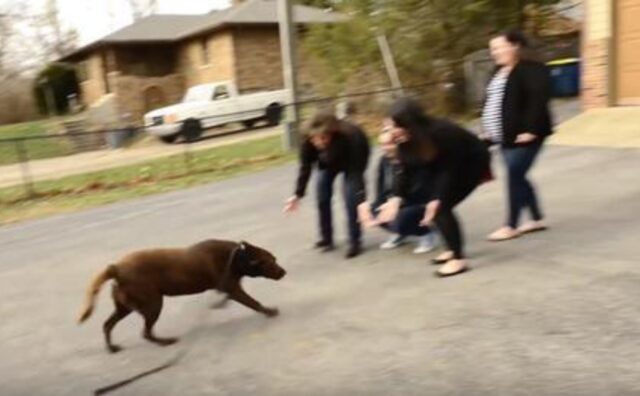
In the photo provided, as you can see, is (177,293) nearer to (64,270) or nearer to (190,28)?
(64,270)

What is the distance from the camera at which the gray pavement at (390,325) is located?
372cm

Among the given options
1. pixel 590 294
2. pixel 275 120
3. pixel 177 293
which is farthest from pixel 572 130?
pixel 275 120

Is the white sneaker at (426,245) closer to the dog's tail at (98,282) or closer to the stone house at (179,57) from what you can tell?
the dog's tail at (98,282)

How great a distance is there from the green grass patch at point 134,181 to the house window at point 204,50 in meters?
16.4

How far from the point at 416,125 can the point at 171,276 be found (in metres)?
1.89

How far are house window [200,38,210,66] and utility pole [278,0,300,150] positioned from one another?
18341mm

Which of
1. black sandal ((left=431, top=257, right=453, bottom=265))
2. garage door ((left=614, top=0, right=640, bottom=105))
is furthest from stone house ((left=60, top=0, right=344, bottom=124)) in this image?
black sandal ((left=431, top=257, right=453, bottom=265))

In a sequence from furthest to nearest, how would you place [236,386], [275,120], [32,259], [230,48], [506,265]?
1. [230,48]
2. [275,120]
3. [32,259]
4. [506,265]
5. [236,386]

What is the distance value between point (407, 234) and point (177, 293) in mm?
2137

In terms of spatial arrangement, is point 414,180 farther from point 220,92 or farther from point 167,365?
point 220,92

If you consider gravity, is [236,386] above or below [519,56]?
below

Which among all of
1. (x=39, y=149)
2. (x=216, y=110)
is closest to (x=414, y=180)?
(x=216, y=110)

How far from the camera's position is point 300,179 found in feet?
20.1

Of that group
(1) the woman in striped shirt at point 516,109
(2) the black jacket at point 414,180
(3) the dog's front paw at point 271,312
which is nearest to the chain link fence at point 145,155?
(1) the woman in striped shirt at point 516,109
